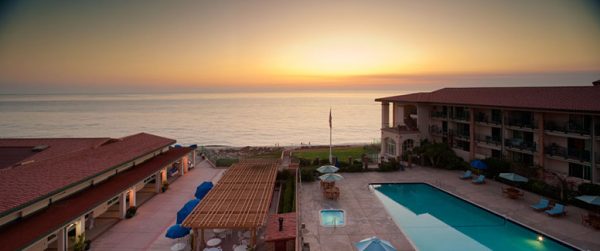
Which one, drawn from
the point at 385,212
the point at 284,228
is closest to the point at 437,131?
the point at 385,212

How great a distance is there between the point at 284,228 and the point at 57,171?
525 inches

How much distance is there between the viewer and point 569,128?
23.7 metres

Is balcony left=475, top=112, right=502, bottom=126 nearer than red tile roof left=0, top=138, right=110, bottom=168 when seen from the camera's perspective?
No

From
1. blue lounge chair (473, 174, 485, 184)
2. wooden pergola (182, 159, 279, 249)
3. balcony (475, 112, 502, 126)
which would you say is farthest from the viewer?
balcony (475, 112, 502, 126)

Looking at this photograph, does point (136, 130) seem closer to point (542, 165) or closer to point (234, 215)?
point (234, 215)

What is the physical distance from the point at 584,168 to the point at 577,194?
10.1ft

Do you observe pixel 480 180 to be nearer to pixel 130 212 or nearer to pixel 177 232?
pixel 177 232

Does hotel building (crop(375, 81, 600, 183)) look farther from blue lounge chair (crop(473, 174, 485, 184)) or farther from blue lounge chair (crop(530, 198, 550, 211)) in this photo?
blue lounge chair (crop(530, 198, 550, 211))

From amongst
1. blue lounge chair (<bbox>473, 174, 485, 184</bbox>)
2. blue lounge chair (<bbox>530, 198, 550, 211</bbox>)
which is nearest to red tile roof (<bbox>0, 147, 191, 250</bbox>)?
blue lounge chair (<bbox>530, 198, 550, 211</bbox>)

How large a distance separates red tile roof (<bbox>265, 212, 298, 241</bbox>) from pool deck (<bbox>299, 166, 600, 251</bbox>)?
0.93m

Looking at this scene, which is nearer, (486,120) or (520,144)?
(520,144)

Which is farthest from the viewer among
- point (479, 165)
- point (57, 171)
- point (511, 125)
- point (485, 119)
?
point (485, 119)

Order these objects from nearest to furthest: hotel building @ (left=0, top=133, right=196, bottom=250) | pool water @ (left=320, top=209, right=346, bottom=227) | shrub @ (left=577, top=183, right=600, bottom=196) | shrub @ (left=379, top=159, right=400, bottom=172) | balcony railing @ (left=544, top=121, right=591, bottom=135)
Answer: hotel building @ (left=0, top=133, right=196, bottom=250)
pool water @ (left=320, top=209, right=346, bottom=227)
shrub @ (left=577, top=183, right=600, bottom=196)
balcony railing @ (left=544, top=121, right=591, bottom=135)
shrub @ (left=379, top=159, right=400, bottom=172)

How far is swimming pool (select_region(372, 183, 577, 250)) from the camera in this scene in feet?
53.4
